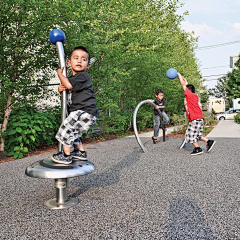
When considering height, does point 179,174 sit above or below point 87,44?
below

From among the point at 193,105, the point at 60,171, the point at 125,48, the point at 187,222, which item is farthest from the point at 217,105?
the point at 60,171

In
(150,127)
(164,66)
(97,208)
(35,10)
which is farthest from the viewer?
(150,127)

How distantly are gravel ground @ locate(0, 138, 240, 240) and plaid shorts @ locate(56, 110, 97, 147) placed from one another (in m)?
0.81

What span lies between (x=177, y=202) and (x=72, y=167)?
4.41 ft

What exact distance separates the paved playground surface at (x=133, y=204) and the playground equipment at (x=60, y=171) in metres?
0.15

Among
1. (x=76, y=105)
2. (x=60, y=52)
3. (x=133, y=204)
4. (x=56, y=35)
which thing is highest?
(x=56, y=35)

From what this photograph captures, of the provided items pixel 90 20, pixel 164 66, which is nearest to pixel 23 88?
pixel 90 20

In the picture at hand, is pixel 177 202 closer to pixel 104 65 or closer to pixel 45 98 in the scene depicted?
pixel 45 98

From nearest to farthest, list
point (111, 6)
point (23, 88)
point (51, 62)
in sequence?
point (23, 88) → point (51, 62) → point (111, 6)

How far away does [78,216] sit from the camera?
2688 millimetres

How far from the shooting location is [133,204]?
119 inches

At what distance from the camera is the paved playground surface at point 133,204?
7.64 ft

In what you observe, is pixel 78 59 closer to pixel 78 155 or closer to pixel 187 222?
pixel 78 155

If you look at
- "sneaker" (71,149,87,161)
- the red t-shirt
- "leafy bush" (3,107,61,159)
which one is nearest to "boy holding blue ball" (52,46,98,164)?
"sneaker" (71,149,87,161)
